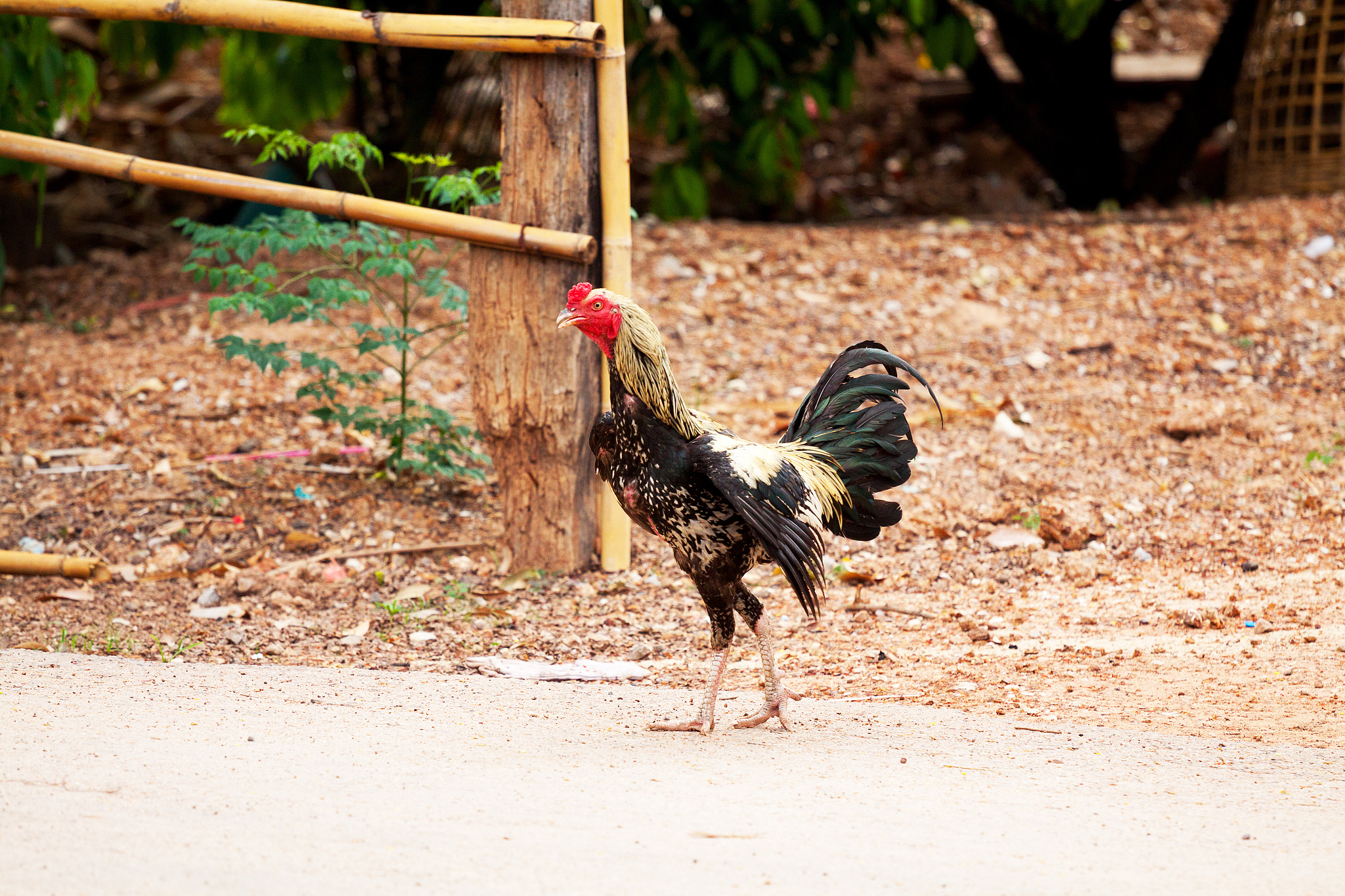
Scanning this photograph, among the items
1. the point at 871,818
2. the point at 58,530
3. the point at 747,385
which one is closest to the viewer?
the point at 871,818

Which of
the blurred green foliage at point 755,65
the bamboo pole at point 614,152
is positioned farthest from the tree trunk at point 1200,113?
the bamboo pole at point 614,152

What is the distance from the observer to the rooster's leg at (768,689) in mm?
3551

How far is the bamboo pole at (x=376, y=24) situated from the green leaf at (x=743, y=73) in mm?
3254

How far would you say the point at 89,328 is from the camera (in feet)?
24.9

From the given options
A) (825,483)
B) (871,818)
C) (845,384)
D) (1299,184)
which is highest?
(1299,184)

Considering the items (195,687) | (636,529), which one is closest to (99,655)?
(195,687)

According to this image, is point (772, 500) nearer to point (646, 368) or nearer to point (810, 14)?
point (646, 368)

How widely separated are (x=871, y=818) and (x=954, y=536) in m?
2.80

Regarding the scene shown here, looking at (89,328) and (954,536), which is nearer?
(954,536)

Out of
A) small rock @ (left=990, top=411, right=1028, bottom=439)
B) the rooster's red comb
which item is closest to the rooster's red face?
the rooster's red comb

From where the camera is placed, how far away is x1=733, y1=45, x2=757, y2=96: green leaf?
7609 mm

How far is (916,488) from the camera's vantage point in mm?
5887

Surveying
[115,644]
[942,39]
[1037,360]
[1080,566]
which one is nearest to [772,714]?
[1080,566]

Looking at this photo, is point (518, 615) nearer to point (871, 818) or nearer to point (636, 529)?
point (636, 529)
